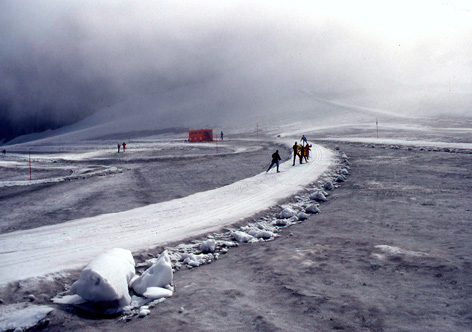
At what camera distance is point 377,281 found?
6.68 metres

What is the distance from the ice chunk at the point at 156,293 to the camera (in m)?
6.47

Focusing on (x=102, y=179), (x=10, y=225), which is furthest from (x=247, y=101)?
(x=10, y=225)

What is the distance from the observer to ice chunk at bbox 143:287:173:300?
21.2 feet

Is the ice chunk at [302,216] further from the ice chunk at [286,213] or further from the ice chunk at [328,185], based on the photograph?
the ice chunk at [328,185]

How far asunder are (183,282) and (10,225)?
7.45 meters

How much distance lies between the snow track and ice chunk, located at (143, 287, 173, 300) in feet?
→ 6.72

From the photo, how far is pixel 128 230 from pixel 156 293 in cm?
415

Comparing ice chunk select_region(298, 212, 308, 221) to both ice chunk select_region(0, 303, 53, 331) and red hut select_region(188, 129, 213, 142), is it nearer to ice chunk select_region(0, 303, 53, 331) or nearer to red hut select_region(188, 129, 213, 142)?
ice chunk select_region(0, 303, 53, 331)

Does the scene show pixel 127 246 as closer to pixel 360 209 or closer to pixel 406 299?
pixel 406 299

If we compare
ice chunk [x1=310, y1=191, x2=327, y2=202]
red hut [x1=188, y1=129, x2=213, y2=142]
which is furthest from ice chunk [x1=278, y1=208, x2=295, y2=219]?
red hut [x1=188, y1=129, x2=213, y2=142]

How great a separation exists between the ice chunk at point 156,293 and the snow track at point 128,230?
2.05m

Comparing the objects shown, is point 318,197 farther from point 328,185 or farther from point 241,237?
point 241,237

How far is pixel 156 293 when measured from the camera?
6.56 metres

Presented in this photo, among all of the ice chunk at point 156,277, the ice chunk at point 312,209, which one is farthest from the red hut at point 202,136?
the ice chunk at point 156,277
